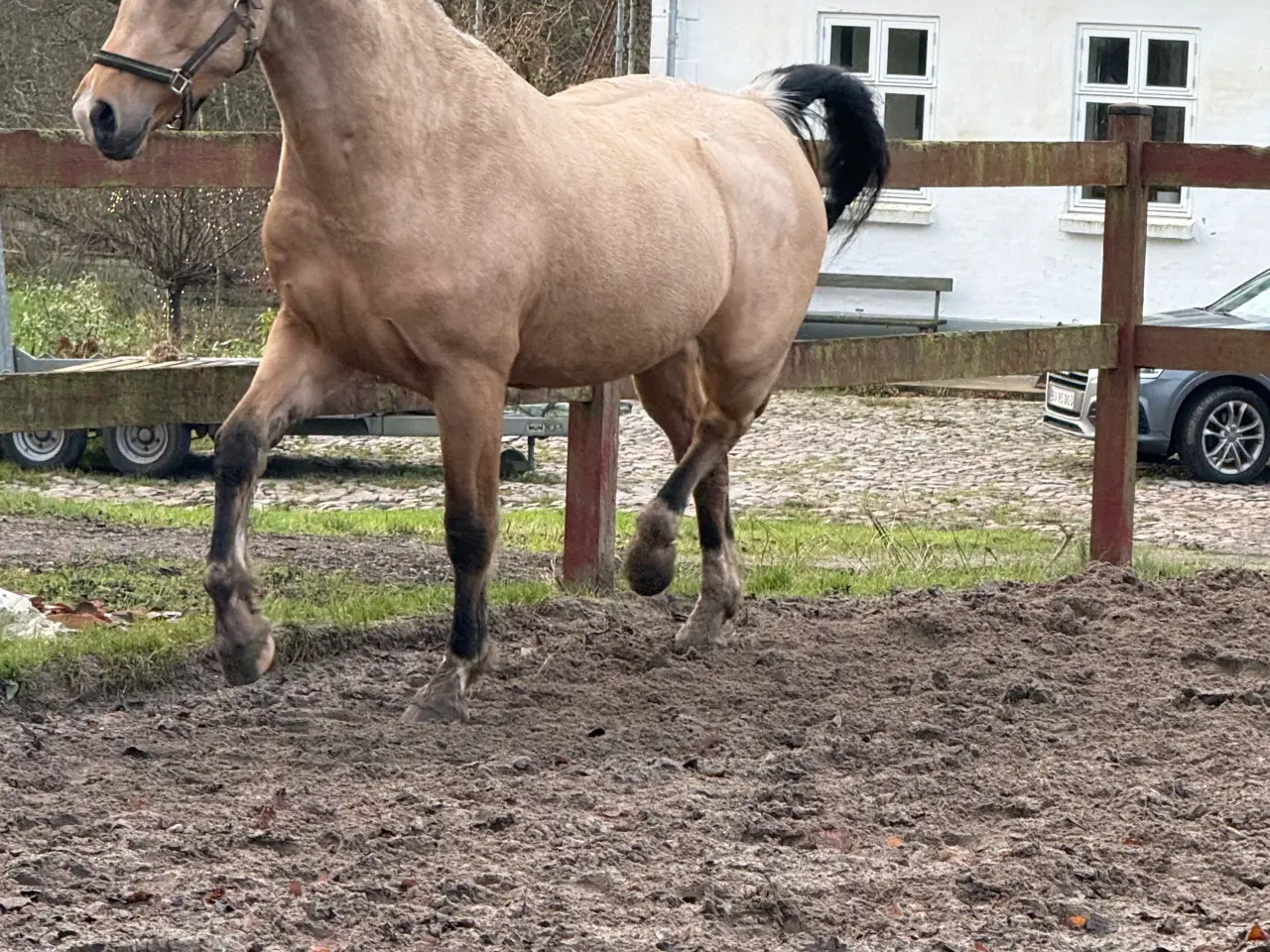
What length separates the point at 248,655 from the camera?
4500 millimetres

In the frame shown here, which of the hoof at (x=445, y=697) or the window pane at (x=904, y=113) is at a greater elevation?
the window pane at (x=904, y=113)

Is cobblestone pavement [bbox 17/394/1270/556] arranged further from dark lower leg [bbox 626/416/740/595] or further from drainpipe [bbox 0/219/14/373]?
drainpipe [bbox 0/219/14/373]

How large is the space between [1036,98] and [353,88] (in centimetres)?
1543

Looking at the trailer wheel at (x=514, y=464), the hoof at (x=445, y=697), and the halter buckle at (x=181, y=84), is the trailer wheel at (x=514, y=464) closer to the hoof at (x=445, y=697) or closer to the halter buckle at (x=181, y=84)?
the hoof at (x=445, y=697)

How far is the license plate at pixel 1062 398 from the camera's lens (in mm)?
13938

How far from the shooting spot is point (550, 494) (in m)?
11.9

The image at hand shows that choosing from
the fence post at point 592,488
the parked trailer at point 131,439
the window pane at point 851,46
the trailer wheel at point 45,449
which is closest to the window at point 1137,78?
the window pane at point 851,46

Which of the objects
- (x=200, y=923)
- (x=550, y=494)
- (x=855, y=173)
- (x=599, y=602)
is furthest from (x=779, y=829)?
(x=550, y=494)

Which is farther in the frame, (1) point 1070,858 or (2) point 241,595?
(2) point 241,595

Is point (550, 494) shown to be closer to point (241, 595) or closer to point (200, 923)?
point (241, 595)

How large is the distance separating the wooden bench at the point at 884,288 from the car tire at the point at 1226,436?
17.2ft

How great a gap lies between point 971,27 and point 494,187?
1519 cm

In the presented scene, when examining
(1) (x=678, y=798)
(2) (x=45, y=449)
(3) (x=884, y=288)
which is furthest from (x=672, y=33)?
(1) (x=678, y=798)

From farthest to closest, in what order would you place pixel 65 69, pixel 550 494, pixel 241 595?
pixel 65 69 < pixel 550 494 < pixel 241 595
